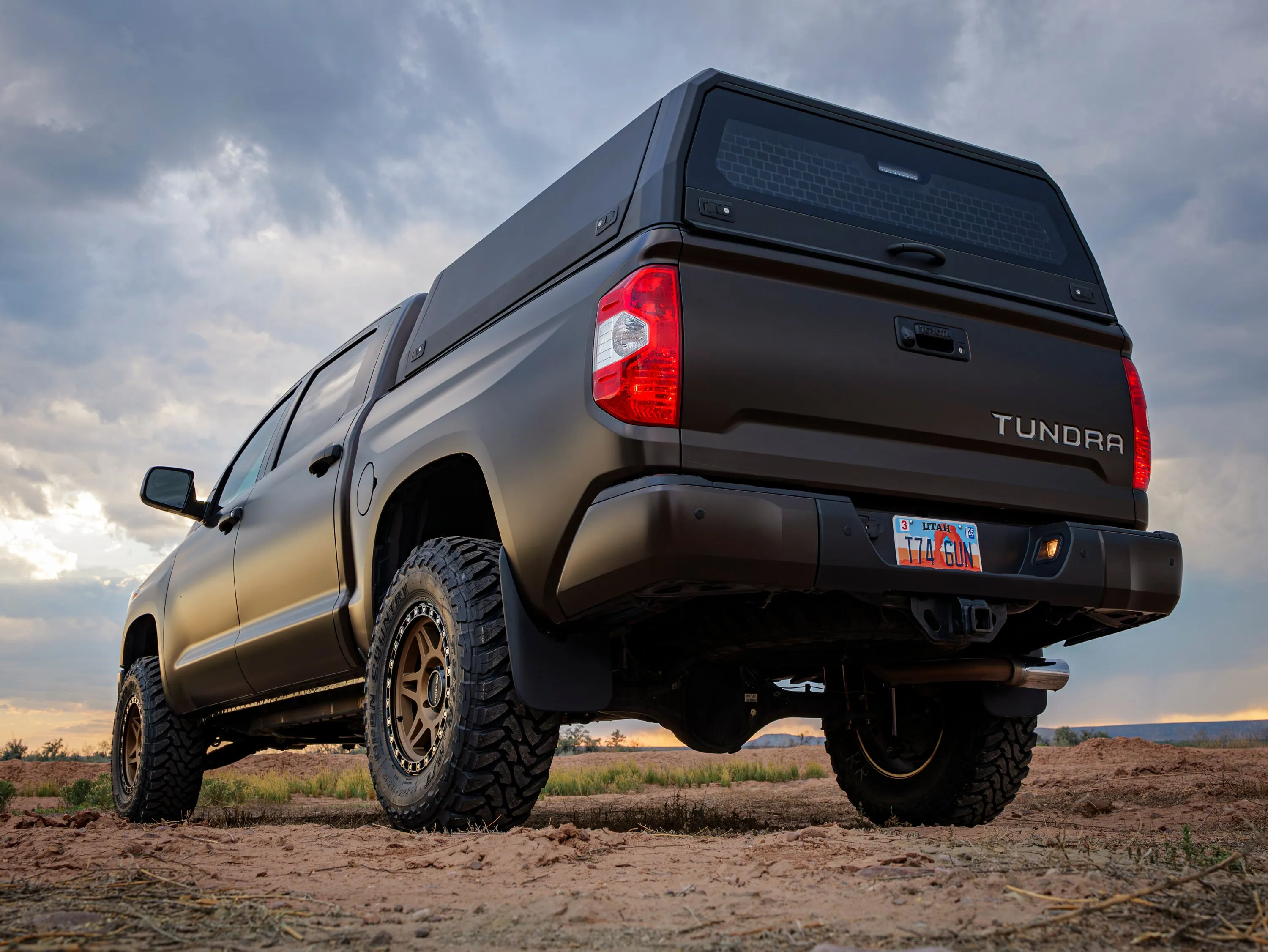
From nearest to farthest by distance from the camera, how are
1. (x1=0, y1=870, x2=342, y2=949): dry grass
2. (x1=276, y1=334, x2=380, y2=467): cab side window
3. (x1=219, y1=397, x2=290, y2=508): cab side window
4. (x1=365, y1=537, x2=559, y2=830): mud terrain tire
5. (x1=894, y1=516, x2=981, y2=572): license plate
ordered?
(x1=0, y1=870, x2=342, y2=949): dry grass, (x1=894, y1=516, x2=981, y2=572): license plate, (x1=365, y1=537, x2=559, y2=830): mud terrain tire, (x1=276, y1=334, x2=380, y2=467): cab side window, (x1=219, y1=397, x2=290, y2=508): cab side window

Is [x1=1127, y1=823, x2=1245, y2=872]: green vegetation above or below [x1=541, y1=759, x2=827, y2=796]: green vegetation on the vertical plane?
above

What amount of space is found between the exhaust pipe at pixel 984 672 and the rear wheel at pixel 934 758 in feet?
1.05

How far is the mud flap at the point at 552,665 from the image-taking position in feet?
11.8

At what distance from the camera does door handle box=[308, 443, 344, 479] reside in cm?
510

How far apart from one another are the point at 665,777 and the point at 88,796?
578 centimetres

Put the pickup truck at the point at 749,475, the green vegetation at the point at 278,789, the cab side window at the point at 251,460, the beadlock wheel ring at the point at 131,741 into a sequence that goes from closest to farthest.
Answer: the pickup truck at the point at 749,475 < the cab side window at the point at 251,460 < the beadlock wheel ring at the point at 131,741 < the green vegetation at the point at 278,789

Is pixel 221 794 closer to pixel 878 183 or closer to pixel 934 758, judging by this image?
pixel 934 758

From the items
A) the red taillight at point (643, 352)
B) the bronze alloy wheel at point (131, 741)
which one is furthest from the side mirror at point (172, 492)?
the red taillight at point (643, 352)

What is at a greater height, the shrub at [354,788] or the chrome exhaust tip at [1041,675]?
the chrome exhaust tip at [1041,675]

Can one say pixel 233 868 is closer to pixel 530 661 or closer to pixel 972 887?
pixel 530 661

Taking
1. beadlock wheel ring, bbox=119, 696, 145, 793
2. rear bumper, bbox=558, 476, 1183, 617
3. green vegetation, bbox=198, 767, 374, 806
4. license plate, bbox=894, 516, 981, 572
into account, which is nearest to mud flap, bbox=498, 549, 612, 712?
rear bumper, bbox=558, 476, 1183, 617

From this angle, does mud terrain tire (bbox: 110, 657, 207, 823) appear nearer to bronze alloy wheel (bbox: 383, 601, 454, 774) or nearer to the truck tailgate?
bronze alloy wheel (bbox: 383, 601, 454, 774)

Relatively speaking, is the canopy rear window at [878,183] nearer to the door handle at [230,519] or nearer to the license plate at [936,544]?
the license plate at [936,544]

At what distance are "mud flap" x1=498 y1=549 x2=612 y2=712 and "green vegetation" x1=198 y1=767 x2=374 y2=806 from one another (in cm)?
666
